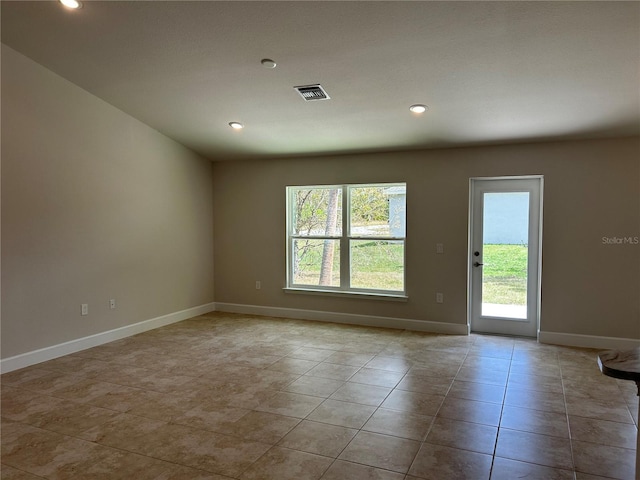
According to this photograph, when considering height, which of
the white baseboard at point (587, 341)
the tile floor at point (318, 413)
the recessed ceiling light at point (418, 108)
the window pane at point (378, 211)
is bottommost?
the tile floor at point (318, 413)

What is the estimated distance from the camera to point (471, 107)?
396cm

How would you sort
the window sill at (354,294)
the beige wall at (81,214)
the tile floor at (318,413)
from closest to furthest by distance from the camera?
1. the tile floor at (318,413)
2. the beige wall at (81,214)
3. the window sill at (354,294)

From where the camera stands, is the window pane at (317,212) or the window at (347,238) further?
the window pane at (317,212)

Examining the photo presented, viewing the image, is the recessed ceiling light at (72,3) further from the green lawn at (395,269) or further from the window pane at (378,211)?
the green lawn at (395,269)

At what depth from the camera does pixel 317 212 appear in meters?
5.96

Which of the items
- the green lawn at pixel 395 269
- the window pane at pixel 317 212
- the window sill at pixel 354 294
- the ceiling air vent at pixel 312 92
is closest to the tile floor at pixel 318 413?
the green lawn at pixel 395 269

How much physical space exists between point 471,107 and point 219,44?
2353 mm

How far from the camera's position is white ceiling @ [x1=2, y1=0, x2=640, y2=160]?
2793 millimetres

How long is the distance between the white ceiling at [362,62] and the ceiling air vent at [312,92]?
78mm

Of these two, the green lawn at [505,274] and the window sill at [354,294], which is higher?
the green lawn at [505,274]

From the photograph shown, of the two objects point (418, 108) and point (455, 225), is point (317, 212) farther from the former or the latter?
point (418, 108)

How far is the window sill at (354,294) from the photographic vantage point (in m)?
5.39

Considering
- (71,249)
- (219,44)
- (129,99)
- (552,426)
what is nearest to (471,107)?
(219,44)

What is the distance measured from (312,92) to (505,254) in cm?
298
